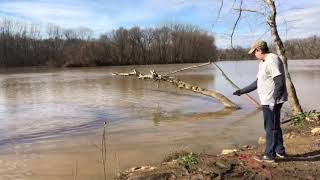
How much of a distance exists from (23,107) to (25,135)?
24.1 ft

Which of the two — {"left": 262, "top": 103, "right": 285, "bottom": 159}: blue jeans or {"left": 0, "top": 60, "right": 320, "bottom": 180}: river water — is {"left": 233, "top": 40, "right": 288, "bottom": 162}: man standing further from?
{"left": 0, "top": 60, "right": 320, "bottom": 180}: river water

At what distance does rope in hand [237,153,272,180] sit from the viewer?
5.92 meters

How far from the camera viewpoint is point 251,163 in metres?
6.38

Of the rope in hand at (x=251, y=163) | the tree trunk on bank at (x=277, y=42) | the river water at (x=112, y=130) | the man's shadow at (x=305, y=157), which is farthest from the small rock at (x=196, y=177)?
the tree trunk on bank at (x=277, y=42)

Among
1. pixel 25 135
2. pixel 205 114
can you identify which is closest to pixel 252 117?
pixel 205 114

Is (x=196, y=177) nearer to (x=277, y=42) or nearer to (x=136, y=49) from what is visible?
(x=277, y=42)

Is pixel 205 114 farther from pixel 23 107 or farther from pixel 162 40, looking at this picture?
pixel 162 40

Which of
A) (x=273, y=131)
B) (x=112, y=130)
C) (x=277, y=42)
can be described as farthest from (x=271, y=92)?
(x=112, y=130)

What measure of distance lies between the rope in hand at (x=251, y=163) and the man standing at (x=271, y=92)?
16 centimetres

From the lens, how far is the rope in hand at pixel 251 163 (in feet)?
19.4

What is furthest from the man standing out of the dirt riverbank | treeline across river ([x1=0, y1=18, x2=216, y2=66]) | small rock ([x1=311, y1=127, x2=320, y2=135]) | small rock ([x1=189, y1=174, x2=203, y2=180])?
treeline across river ([x1=0, y1=18, x2=216, y2=66])

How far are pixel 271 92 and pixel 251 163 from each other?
1056mm

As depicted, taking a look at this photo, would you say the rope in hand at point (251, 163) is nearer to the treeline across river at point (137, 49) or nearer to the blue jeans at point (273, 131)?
the blue jeans at point (273, 131)

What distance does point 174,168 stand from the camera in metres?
6.42
